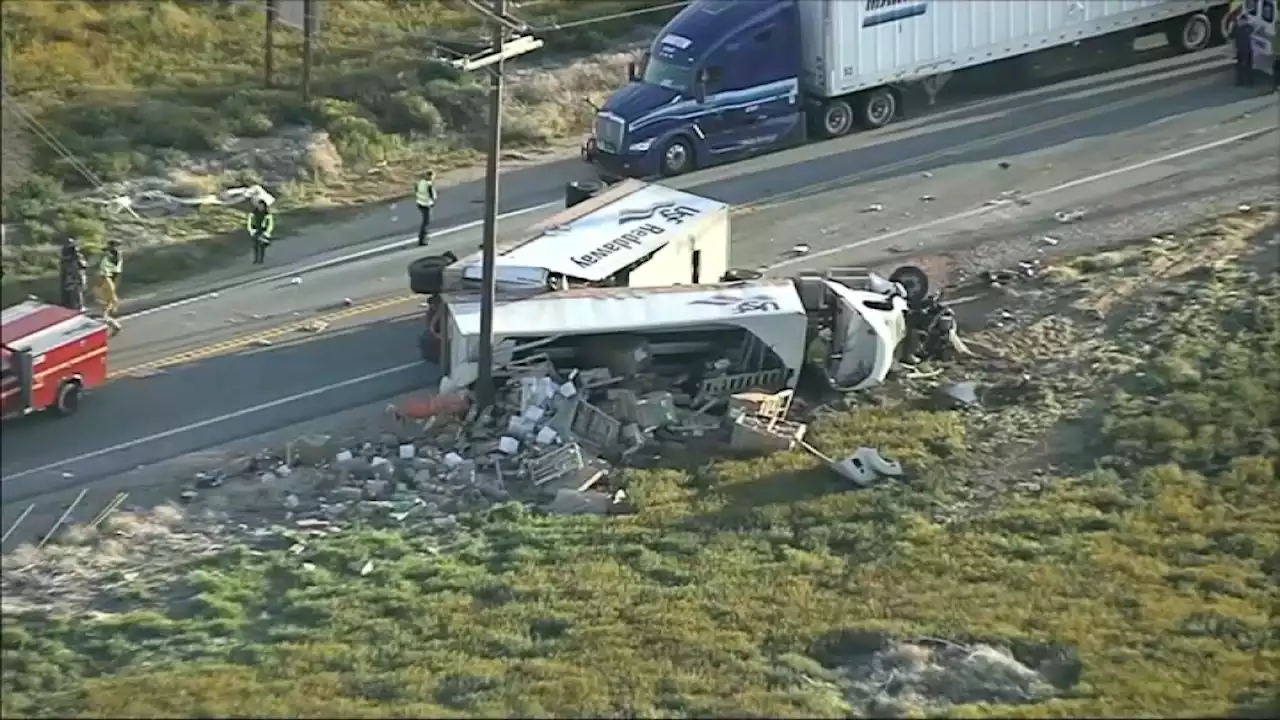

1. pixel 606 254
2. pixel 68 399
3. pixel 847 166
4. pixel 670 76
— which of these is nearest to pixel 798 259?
pixel 606 254

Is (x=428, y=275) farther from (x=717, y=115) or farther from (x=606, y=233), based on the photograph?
(x=717, y=115)

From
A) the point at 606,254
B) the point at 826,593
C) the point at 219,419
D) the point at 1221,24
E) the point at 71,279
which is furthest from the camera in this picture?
the point at 1221,24

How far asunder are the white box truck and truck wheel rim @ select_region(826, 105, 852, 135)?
17mm

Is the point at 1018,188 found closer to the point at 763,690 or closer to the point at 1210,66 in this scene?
the point at 1210,66

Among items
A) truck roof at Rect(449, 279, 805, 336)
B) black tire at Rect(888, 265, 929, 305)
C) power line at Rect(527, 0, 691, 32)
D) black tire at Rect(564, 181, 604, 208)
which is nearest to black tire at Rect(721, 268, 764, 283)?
black tire at Rect(888, 265, 929, 305)

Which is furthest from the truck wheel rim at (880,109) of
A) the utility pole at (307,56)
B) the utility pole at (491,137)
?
the utility pole at (491,137)

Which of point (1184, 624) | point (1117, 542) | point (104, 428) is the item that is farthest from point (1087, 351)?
point (104, 428)

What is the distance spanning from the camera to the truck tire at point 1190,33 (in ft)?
139

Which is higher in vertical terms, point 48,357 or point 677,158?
point 677,158

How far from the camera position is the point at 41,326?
2577 cm

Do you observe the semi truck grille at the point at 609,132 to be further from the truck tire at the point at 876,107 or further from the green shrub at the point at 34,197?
the green shrub at the point at 34,197

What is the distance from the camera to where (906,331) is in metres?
29.3

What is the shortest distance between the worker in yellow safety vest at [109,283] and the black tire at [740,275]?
840cm

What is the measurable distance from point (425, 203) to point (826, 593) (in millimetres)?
12229
